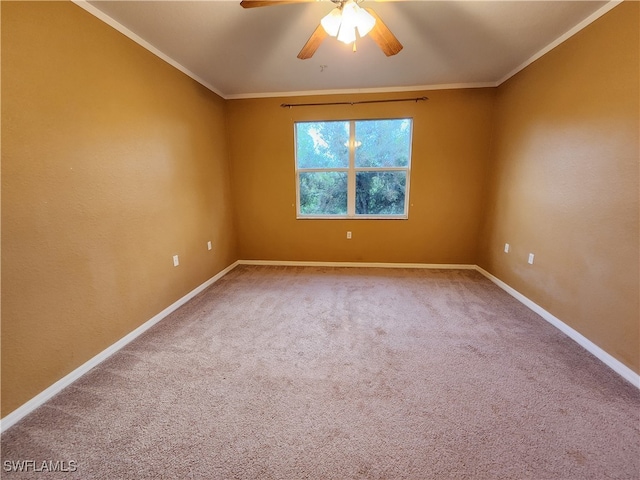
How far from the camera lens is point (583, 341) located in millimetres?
1965

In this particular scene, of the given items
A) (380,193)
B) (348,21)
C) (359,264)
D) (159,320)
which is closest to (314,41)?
(348,21)

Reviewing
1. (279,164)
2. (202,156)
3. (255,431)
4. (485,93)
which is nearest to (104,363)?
(255,431)

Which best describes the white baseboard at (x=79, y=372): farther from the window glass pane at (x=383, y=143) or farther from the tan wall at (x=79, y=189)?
the window glass pane at (x=383, y=143)

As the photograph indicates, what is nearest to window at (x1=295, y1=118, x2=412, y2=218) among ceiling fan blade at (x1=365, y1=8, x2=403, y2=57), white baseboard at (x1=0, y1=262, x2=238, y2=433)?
ceiling fan blade at (x1=365, y1=8, x2=403, y2=57)

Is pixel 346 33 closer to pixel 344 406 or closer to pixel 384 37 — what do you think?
pixel 384 37

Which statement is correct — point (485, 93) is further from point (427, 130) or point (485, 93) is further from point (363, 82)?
point (363, 82)

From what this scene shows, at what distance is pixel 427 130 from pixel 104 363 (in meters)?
4.11

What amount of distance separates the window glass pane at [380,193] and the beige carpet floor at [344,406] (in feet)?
5.77

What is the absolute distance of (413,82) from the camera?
3166 mm

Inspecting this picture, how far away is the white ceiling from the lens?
1.80m

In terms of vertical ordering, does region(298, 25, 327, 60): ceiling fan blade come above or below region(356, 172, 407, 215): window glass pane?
above

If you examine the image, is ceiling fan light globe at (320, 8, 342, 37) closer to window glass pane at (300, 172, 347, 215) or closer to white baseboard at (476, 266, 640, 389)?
window glass pane at (300, 172, 347, 215)

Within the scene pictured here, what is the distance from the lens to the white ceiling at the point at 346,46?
5.92ft

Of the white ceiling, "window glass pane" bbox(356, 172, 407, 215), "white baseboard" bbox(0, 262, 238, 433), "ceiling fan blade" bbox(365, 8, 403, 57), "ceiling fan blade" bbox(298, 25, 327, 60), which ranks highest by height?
the white ceiling
